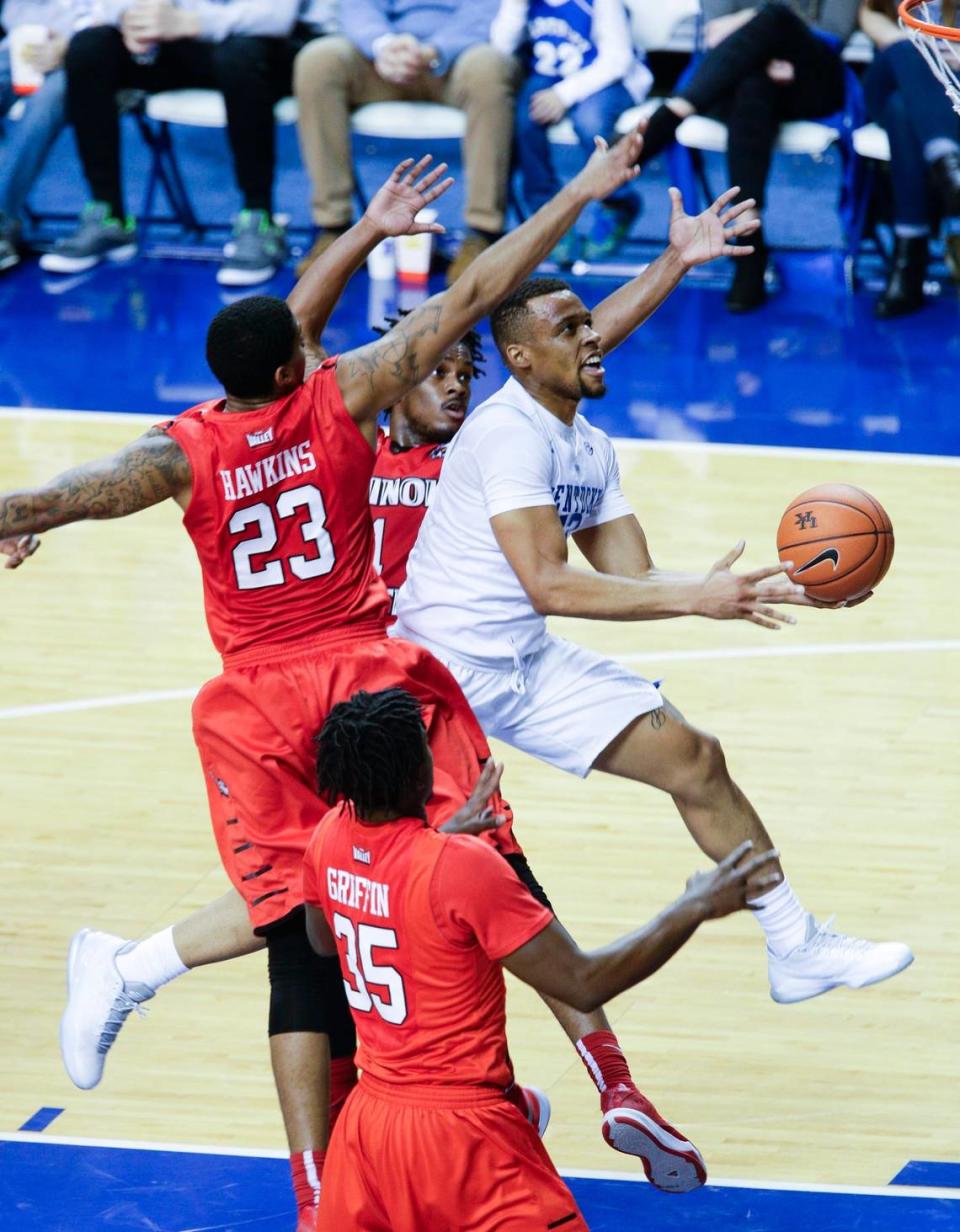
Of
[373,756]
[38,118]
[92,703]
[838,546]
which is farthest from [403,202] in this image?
[38,118]

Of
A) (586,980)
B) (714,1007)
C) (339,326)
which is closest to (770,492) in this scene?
(339,326)

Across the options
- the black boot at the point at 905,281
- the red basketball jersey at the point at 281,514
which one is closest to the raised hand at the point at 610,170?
the red basketball jersey at the point at 281,514

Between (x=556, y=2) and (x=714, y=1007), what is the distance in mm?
8328

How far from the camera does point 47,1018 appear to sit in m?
6.04

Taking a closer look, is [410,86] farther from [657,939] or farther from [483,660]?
[657,939]

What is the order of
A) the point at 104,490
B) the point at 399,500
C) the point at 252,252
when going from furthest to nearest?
the point at 252,252 < the point at 399,500 < the point at 104,490

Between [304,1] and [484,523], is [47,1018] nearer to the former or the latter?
[484,523]

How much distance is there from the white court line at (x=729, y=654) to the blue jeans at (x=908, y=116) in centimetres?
453

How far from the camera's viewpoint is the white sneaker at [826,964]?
5.55 meters

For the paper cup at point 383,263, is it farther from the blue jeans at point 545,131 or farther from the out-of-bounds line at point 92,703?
the out-of-bounds line at point 92,703

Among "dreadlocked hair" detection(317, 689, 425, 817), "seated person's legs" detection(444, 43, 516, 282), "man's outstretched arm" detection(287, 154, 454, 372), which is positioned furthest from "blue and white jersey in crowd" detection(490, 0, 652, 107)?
"dreadlocked hair" detection(317, 689, 425, 817)

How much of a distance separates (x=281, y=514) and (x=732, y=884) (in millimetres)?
1487

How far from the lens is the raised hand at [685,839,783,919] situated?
13.4 ft

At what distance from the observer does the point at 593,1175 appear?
5266mm
